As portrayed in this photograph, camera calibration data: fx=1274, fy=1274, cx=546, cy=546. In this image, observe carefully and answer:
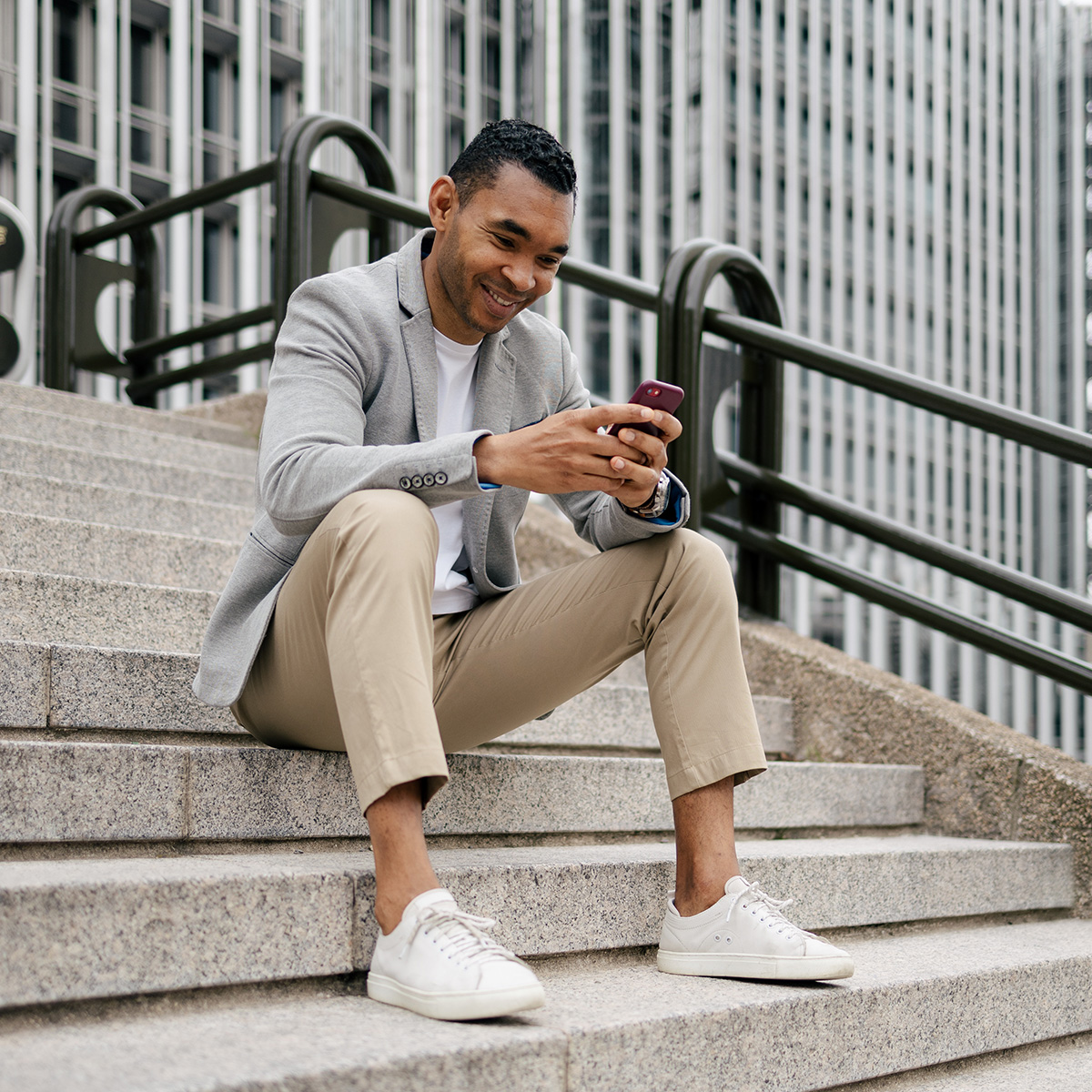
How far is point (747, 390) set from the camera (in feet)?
12.4

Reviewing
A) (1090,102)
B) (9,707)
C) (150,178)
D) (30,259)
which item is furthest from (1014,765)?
(1090,102)

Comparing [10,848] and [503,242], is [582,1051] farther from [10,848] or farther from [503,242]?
[503,242]

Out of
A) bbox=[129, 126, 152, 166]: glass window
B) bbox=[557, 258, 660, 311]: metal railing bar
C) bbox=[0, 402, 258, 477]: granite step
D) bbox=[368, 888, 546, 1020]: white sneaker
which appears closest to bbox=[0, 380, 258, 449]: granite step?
bbox=[0, 402, 258, 477]: granite step

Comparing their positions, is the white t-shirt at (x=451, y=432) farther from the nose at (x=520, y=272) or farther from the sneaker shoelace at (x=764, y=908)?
the sneaker shoelace at (x=764, y=908)

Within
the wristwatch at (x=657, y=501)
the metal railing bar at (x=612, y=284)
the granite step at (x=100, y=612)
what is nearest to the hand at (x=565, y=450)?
the wristwatch at (x=657, y=501)

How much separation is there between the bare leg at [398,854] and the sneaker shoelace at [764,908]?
20.9 inches

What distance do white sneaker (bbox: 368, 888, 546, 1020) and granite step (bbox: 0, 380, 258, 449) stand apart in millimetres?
2814

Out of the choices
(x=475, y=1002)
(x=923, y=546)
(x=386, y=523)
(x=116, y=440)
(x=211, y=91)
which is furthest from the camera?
(x=211, y=91)

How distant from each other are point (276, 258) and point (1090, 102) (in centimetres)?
7103

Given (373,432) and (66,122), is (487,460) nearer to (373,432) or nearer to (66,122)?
(373,432)

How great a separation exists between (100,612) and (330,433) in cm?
85

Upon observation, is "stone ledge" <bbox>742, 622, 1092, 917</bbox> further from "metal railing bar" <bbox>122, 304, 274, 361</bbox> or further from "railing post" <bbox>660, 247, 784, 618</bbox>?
"metal railing bar" <bbox>122, 304, 274, 361</bbox>

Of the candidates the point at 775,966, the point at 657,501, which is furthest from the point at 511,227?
the point at 775,966

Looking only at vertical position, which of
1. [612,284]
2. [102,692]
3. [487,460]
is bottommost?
[102,692]
